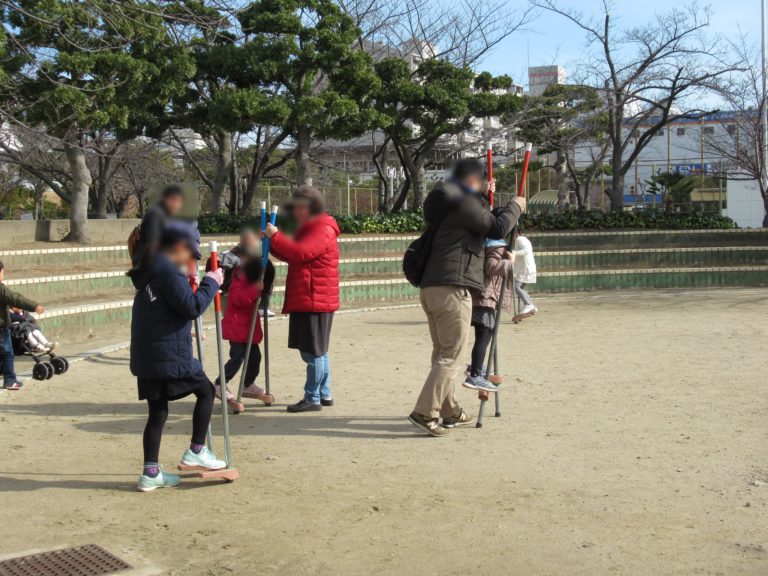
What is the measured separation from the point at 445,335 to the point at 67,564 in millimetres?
2916

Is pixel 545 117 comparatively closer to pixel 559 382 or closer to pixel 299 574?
pixel 559 382

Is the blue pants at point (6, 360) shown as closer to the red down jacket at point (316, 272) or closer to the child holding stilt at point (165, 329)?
the red down jacket at point (316, 272)

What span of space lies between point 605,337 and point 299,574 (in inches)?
321

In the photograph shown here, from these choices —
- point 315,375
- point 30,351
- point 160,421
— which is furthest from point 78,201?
point 160,421

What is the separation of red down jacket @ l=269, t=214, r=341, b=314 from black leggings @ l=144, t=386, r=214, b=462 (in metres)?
1.73

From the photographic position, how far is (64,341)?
11.1 m

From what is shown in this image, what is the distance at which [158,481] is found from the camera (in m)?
5.04

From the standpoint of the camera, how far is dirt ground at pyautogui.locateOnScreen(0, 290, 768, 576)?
407 cm

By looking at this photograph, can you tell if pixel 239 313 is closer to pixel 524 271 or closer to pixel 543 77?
pixel 524 271

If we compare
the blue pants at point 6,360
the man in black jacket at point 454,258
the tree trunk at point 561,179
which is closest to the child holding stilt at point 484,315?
the man in black jacket at point 454,258

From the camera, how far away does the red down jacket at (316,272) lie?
6.61 m

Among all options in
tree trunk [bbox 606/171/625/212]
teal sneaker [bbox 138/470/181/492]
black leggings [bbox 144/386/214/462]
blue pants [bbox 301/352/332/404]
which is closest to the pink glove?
black leggings [bbox 144/386/214/462]

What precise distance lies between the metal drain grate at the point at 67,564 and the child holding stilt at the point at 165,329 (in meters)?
0.94

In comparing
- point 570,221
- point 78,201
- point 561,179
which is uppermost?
point 561,179
